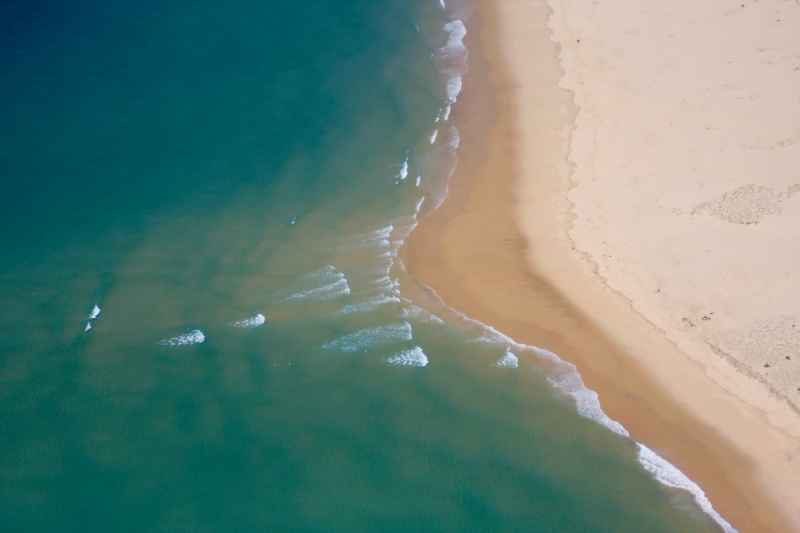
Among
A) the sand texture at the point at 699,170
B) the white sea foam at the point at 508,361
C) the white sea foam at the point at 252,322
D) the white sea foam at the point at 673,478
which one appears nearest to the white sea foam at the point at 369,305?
the white sea foam at the point at 252,322

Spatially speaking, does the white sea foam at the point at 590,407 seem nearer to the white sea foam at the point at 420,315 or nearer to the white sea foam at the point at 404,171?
the white sea foam at the point at 420,315

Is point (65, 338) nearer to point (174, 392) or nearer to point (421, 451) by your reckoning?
point (174, 392)

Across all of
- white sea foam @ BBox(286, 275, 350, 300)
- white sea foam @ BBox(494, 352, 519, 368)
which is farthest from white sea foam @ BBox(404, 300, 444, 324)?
white sea foam @ BBox(494, 352, 519, 368)

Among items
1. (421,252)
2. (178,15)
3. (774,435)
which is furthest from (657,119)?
(178,15)

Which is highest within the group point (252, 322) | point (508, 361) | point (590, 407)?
point (252, 322)

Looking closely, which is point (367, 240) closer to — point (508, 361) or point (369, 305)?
point (369, 305)

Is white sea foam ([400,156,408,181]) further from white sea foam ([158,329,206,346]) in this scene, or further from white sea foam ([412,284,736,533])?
white sea foam ([158,329,206,346])

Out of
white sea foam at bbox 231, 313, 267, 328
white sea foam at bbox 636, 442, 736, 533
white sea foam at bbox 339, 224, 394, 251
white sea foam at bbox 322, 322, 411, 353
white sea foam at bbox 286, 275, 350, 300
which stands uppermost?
white sea foam at bbox 339, 224, 394, 251

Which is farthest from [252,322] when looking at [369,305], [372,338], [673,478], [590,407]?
[673,478]
